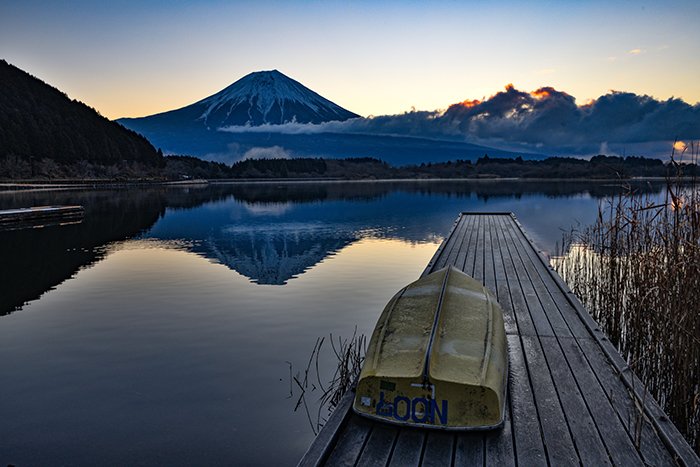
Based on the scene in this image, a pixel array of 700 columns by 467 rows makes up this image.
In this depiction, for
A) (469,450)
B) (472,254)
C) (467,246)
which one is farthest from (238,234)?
(469,450)

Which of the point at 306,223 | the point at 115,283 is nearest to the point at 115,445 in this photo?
the point at 115,283

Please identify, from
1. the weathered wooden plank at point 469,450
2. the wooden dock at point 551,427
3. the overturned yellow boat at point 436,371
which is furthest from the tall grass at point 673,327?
the weathered wooden plank at point 469,450

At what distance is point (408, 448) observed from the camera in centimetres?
461

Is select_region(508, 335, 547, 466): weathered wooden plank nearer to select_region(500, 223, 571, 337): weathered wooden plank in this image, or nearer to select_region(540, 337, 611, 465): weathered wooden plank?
select_region(540, 337, 611, 465): weathered wooden plank

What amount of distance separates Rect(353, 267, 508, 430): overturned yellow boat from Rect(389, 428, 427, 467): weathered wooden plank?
99 millimetres

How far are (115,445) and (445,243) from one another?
12484 mm

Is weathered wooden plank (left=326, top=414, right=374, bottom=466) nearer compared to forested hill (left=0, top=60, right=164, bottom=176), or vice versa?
weathered wooden plank (left=326, top=414, right=374, bottom=466)

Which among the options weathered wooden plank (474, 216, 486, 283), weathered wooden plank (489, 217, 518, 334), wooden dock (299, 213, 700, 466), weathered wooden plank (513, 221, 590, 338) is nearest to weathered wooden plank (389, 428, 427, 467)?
wooden dock (299, 213, 700, 466)

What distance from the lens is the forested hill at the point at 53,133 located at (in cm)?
11638

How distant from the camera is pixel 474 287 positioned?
7.57 m

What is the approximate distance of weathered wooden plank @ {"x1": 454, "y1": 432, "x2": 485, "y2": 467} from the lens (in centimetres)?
440

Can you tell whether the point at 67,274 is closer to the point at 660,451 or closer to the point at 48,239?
the point at 48,239

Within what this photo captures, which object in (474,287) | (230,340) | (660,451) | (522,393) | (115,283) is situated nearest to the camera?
(660,451)

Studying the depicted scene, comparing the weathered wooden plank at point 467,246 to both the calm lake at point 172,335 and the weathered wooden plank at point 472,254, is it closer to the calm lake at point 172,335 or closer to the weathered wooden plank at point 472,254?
the weathered wooden plank at point 472,254
